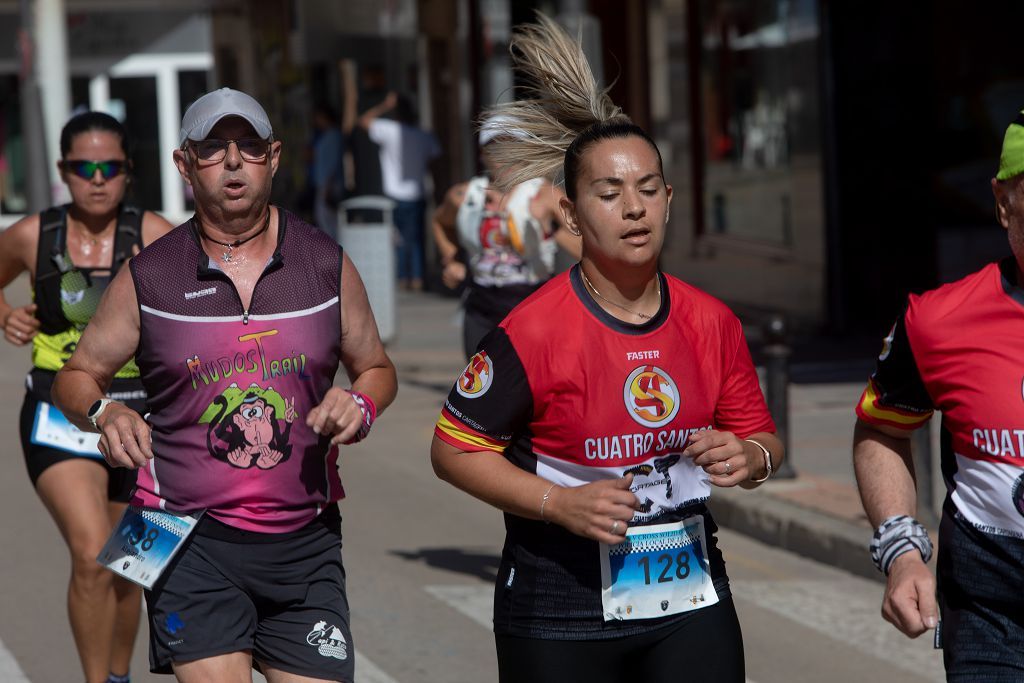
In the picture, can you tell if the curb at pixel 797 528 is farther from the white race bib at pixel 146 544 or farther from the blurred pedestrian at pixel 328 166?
the blurred pedestrian at pixel 328 166

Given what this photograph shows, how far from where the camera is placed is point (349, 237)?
15375 millimetres

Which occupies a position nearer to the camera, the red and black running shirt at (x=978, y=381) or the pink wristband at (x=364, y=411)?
the red and black running shirt at (x=978, y=381)

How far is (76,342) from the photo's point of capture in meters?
5.61

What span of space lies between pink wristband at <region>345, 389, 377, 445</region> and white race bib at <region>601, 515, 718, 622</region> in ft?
2.30

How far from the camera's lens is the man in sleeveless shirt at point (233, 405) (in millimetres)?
4078

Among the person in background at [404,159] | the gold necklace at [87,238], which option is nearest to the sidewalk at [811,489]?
the gold necklace at [87,238]

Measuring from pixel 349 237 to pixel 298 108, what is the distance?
538 inches

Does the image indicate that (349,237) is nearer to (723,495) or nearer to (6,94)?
(723,495)

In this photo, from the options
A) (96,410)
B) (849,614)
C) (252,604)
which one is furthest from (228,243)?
(849,614)

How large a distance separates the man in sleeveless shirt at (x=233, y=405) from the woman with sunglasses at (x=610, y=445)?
524mm

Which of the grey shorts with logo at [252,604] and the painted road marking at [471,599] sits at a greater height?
the grey shorts with logo at [252,604]

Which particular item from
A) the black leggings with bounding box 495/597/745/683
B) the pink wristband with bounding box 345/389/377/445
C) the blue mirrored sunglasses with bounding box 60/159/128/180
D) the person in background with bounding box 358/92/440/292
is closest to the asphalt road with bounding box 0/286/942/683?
the blue mirrored sunglasses with bounding box 60/159/128/180

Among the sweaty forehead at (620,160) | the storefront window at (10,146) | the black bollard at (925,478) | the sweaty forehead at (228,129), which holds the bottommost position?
the black bollard at (925,478)

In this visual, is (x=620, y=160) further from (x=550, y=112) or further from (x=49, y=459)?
(x=49, y=459)
